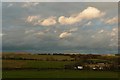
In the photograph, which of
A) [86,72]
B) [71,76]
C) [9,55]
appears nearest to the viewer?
[71,76]

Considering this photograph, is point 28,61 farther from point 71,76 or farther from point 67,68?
point 71,76

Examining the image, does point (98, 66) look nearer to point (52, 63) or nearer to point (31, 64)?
point (52, 63)

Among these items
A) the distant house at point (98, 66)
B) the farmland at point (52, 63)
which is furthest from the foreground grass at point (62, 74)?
the distant house at point (98, 66)

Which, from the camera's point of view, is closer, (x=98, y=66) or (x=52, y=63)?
(x=98, y=66)

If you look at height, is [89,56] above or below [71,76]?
above

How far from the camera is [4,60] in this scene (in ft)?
151

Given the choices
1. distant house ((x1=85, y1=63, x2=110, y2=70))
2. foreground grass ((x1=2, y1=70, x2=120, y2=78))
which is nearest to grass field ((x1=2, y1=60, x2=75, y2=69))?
foreground grass ((x1=2, y1=70, x2=120, y2=78))

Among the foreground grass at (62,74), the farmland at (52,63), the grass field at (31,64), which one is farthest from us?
the grass field at (31,64)

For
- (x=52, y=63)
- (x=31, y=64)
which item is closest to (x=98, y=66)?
(x=52, y=63)

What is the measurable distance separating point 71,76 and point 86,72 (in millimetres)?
4735

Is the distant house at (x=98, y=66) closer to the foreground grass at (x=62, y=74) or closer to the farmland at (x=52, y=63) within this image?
the farmland at (x=52, y=63)

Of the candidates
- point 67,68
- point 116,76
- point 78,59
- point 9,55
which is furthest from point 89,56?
point 9,55

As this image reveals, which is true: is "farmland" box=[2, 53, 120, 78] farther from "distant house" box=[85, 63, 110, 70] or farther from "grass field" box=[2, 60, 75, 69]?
"distant house" box=[85, 63, 110, 70]

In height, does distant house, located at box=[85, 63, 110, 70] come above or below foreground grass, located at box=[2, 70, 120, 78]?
above
